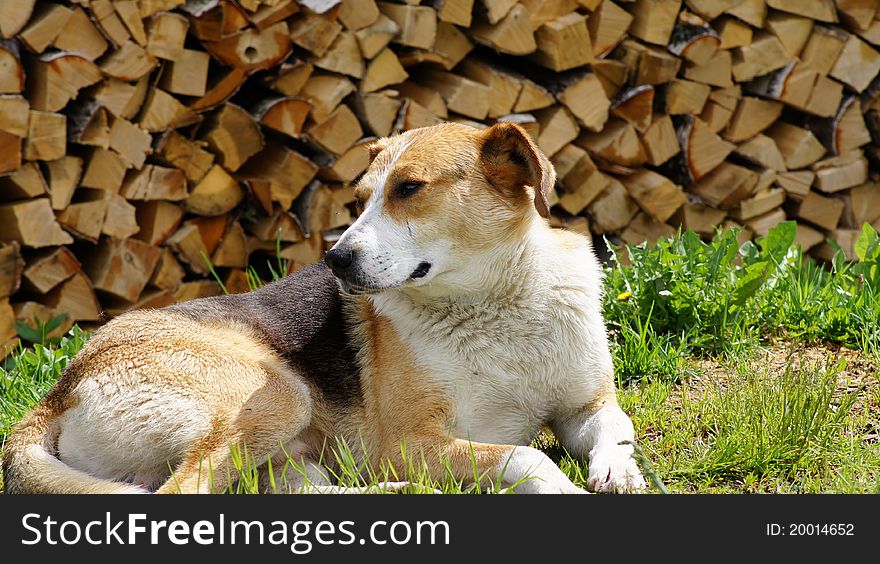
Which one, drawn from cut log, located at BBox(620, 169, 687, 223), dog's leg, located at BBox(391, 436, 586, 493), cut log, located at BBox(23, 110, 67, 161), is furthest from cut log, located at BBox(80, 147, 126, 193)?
cut log, located at BBox(620, 169, 687, 223)

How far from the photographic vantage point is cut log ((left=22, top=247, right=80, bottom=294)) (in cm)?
554

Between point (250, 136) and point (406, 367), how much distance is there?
2.59 metres

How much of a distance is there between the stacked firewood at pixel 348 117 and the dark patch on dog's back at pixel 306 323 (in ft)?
5.86

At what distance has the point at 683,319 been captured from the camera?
15.7 ft

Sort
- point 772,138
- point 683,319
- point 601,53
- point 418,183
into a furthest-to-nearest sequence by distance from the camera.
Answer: point 772,138 < point 601,53 < point 683,319 < point 418,183

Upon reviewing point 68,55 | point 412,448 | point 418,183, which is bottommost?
point 412,448

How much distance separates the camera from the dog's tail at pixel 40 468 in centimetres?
336

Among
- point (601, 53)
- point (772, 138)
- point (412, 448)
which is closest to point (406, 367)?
point (412, 448)

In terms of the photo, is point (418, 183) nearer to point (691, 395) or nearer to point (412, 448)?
point (412, 448)

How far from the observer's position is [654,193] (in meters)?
6.84

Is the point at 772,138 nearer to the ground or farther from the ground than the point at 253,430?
nearer to the ground

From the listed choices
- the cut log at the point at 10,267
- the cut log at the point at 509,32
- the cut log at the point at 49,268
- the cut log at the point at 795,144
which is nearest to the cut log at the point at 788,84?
the cut log at the point at 795,144

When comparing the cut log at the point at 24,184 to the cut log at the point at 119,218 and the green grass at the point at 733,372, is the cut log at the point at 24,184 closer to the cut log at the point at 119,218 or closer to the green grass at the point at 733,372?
the cut log at the point at 119,218

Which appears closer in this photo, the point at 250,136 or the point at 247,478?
the point at 247,478
